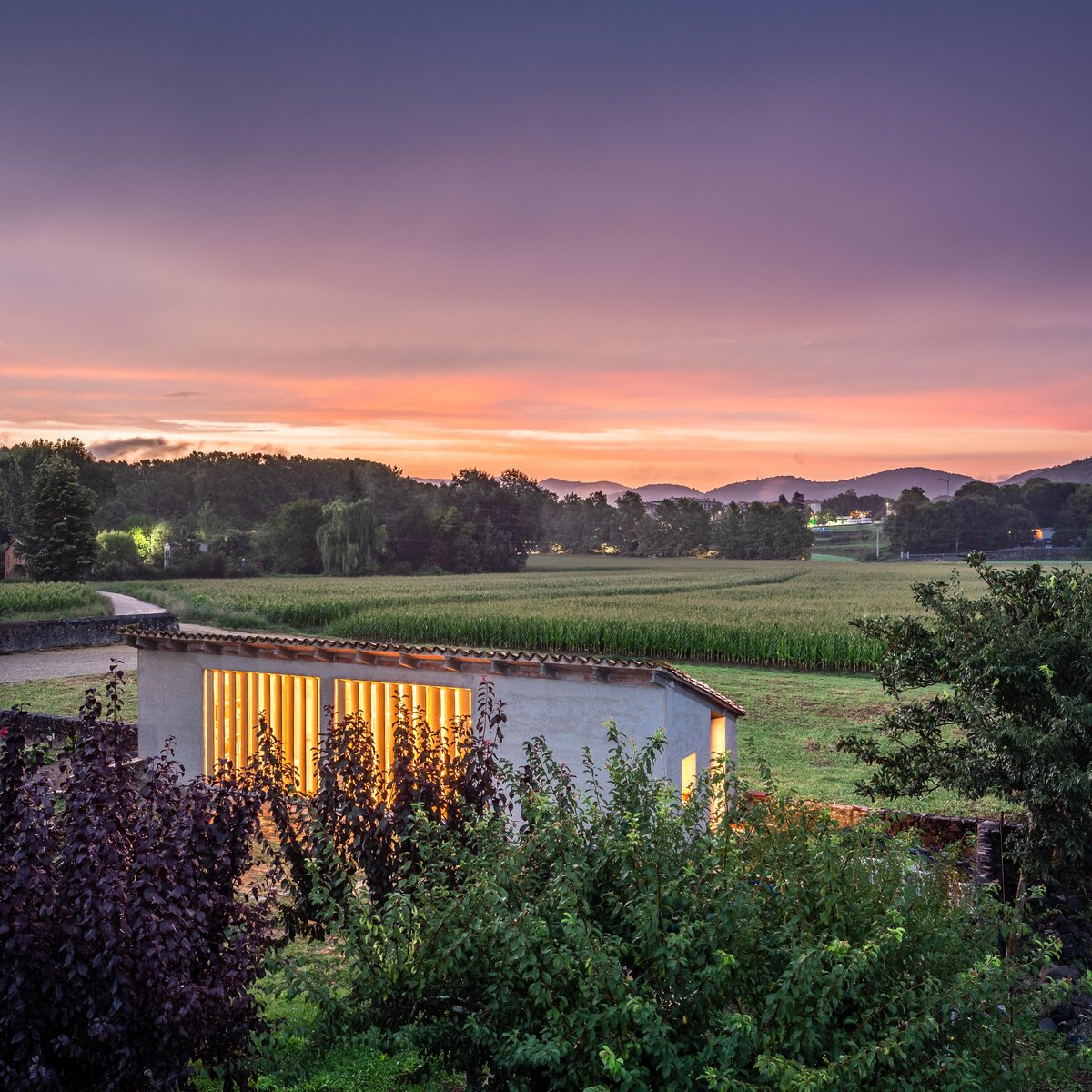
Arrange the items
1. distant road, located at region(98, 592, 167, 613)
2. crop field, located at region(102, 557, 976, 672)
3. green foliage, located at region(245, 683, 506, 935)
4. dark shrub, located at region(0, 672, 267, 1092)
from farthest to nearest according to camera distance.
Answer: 1. distant road, located at region(98, 592, 167, 613)
2. crop field, located at region(102, 557, 976, 672)
3. green foliage, located at region(245, 683, 506, 935)
4. dark shrub, located at region(0, 672, 267, 1092)

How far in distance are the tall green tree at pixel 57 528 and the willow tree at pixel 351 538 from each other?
16.2 m

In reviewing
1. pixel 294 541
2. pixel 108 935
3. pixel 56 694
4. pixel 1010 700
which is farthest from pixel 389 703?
pixel 294 541

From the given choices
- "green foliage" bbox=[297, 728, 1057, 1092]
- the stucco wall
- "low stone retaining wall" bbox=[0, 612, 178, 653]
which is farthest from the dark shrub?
"low stone retaining wall" bbox=[0, 612, 178, 653]

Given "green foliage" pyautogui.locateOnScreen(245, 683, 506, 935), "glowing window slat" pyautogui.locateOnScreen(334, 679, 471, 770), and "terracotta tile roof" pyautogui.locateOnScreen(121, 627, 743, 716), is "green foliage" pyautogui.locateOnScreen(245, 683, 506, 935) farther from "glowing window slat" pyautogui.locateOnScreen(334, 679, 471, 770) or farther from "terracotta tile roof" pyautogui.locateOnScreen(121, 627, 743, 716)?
"glowing window slat" pyautogui.locateOnScreen(334, 679, 471, 770)

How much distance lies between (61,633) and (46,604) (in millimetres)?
4792

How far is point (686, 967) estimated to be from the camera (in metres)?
4.00

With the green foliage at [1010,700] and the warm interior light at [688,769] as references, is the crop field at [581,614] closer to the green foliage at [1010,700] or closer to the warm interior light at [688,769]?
the warm interior light at [688,769]

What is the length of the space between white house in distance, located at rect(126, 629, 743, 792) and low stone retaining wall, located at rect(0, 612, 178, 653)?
60.7ft

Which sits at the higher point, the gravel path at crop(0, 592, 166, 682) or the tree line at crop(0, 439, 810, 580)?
the tree line at crop(0, 439, 810, 580)

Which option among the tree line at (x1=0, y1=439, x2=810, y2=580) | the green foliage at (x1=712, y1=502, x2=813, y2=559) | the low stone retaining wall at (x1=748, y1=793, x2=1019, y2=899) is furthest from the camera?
the green foliage at (x1=712, y1=502, x2=813, y2=559)

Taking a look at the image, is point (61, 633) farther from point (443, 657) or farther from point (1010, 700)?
point (1010, 700)

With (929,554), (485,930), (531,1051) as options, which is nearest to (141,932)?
(485,930)

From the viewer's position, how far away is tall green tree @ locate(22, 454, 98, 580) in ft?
192

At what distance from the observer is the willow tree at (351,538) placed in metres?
69.9
